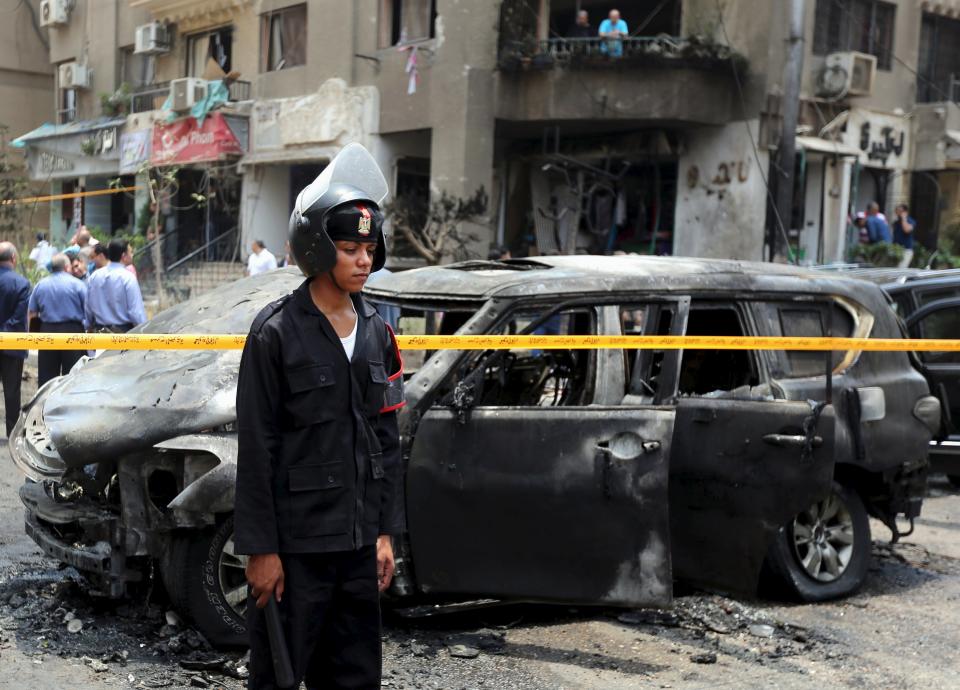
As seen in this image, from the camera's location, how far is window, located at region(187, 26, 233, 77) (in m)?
25.2

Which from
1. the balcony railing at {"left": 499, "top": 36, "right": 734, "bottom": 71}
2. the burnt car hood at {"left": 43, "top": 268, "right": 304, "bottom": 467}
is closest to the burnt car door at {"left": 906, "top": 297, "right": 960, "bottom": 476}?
the burnt car hood at {"left": 43, "top": 268, "right": 304, "bottom": 467}

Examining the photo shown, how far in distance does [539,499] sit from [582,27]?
1617cm

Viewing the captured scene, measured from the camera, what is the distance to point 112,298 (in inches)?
404

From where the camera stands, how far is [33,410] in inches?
216

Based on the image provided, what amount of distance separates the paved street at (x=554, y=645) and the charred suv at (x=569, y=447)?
0.22 metres

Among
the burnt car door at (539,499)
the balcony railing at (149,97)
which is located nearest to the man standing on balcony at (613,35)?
the balcony railing at (149,97)

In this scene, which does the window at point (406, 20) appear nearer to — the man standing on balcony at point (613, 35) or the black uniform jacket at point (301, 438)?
the man standing on balcony at point (613, 35)

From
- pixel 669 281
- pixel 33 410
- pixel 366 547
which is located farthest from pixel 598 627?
pixel 33 410

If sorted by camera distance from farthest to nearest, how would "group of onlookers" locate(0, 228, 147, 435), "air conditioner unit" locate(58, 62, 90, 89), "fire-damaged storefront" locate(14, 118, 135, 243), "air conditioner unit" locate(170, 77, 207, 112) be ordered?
"air conditioner unit" locate(58, 62, 90, 89) → "fire-damaged storefront" locate(14, 118, 135, 243) → "air conditioner unit" locate(170, 77, 207, 112) → "group of onlookers" locate(0, 228, 147, 435)

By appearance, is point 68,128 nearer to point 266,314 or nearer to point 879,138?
point 879,138

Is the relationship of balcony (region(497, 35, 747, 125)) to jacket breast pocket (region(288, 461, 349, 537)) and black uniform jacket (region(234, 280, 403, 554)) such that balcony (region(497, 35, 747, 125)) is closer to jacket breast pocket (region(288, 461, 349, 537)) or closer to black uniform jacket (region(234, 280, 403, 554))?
black uniform jacket (region(234, 280, 403, 554))

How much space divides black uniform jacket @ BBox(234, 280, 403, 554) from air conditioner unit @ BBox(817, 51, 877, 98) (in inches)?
697

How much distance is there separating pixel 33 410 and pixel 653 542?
3.05m

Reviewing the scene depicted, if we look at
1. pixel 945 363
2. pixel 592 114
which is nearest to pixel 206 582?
pixel 945 363
